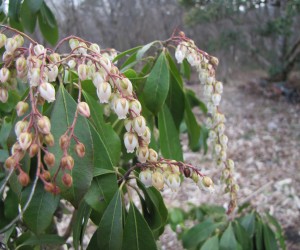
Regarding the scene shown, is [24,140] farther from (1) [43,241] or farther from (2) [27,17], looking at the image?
(2) [27,17]

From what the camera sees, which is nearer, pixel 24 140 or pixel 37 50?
pixel 24 140

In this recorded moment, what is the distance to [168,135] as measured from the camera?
96 centimetres

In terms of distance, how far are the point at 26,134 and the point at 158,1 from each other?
20.5ft

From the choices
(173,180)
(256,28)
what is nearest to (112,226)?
(173,180)

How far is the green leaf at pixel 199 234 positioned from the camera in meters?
1.47

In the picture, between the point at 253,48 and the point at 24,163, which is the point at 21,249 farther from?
the point at 253,48

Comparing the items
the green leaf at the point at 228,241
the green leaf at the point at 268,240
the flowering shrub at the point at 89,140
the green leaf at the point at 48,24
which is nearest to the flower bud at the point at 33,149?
the flowering shrub at the point at 89,140

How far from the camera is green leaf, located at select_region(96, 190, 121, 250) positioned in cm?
71

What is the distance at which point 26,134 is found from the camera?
1.65 ft

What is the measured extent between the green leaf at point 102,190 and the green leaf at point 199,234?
84 centimetres

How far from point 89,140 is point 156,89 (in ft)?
0.91

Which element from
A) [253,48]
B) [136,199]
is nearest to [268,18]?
[253,48]

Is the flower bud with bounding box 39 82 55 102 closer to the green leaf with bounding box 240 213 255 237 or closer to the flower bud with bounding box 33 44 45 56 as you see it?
→ the flower bud with bounding box 33 44 45 56

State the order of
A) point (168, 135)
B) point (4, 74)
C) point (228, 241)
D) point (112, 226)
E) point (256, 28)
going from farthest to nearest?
point (256, 28) < point (228, 241) < point (168, 135) < point (112, 226) < point (4, 74)
